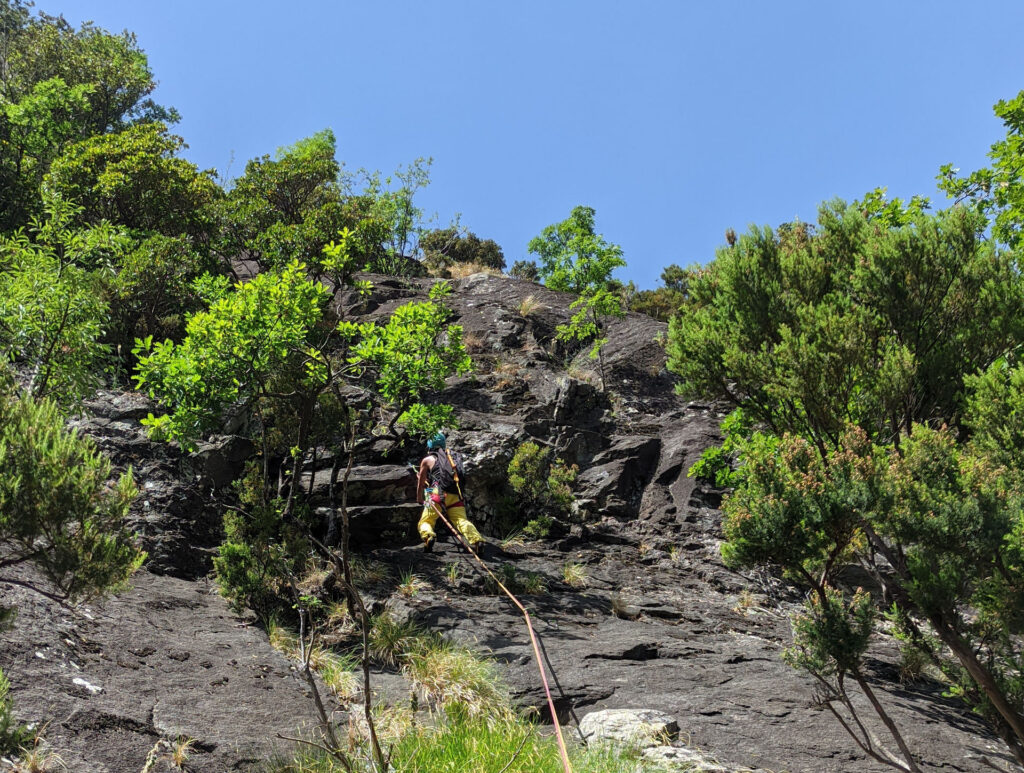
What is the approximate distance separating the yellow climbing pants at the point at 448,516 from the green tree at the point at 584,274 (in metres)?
7.66

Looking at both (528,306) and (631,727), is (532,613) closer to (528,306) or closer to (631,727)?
(631,727)

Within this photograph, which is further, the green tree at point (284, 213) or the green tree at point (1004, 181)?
the green tree at point (284, 213)

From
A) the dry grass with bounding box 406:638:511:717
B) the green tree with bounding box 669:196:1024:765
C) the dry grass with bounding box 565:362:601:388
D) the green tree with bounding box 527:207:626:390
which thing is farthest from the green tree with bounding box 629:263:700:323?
the dry grass with bounding box 406:638:511:717

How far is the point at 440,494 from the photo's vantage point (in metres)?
11.0

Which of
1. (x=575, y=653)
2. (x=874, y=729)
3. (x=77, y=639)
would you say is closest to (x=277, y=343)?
(x=77, y=639)

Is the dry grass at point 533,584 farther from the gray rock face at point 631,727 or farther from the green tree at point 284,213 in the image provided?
the green tree at point 284,213

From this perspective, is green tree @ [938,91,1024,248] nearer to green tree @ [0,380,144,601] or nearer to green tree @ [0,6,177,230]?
green tree @ [0,380,144,601]

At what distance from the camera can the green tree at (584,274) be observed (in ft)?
63.0

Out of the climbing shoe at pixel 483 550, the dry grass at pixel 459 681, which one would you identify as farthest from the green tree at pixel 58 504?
the climbing shoe at pixel 483 550

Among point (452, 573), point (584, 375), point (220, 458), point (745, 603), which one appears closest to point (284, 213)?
point (584, 375)

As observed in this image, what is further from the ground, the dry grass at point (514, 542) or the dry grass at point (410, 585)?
the dry grass at point (514, 542)

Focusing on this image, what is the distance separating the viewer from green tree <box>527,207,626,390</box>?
63.0ft

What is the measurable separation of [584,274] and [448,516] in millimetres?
12192

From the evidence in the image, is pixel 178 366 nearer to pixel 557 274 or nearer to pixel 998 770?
pixel 998 770
